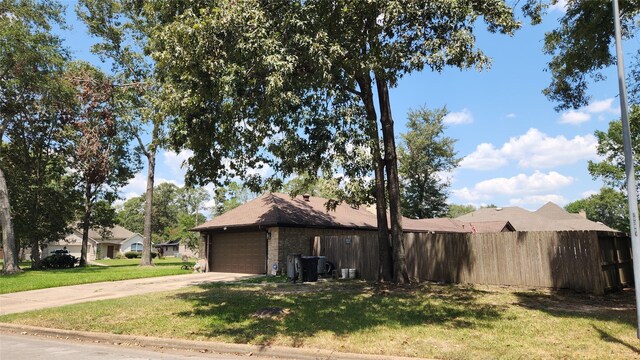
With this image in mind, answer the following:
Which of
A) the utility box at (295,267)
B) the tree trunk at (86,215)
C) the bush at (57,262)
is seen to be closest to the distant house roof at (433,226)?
the utility box at (295,267)

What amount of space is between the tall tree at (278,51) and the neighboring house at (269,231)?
10065 mm

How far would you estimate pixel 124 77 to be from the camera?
33.1m

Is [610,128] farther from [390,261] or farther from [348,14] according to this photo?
[348,14]

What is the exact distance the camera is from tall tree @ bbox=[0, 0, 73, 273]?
2694 cm

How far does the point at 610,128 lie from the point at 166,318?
150 ft

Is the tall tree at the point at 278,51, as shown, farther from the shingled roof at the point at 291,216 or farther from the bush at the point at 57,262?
the bush at the point at 57,262

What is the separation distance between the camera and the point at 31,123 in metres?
34.9

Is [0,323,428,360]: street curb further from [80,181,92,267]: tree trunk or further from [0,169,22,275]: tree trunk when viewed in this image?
[80,181,92,267]: tree trunk

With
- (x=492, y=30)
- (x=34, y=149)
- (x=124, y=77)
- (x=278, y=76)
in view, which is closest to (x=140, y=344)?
(x=278, y=76)

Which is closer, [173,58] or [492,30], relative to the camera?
[173,58]

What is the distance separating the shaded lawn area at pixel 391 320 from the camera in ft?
23.2

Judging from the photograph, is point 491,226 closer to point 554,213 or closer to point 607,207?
point 554,213

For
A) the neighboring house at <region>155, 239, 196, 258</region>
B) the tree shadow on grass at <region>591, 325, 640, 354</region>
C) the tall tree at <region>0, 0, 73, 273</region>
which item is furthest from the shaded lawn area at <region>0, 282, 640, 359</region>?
the neighboring house at <region>155, 239, 196, 258</region>

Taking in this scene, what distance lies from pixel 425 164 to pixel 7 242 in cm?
3900
